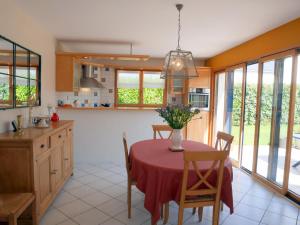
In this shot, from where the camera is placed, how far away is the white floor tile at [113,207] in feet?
8.44

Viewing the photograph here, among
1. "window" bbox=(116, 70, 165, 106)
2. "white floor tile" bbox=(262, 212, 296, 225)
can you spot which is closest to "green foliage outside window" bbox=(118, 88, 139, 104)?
"window" bbox=(116, 70, 165, 106)

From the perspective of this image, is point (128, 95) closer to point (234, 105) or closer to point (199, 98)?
point (199, 98)

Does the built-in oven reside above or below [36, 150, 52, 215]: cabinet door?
above

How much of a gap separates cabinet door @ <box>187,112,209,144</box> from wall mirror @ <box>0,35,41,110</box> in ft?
10.3

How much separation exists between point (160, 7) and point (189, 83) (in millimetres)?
2801

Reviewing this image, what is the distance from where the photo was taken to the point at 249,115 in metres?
4.00

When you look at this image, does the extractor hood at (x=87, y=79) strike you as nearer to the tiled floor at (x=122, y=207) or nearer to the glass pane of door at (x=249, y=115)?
the tiled floor at (x=122, y=207)

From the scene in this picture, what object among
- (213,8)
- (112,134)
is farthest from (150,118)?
(213,8)

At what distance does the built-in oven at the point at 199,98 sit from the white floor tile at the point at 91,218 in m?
3.39

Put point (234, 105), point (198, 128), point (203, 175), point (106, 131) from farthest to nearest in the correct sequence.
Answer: point (198, 128)
point (234, 105)
point (106, 131)
point (203, 175)

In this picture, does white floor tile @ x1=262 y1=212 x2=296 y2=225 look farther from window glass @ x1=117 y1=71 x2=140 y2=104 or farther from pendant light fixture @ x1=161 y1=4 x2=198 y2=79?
window glass @ x1=117 y1=71 x2=140 y2=104

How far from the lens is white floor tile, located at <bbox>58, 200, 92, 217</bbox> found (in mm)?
2545

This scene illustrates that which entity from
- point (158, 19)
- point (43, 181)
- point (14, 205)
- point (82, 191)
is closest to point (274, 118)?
point (158, 19)

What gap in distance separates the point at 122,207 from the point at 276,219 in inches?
70.1
